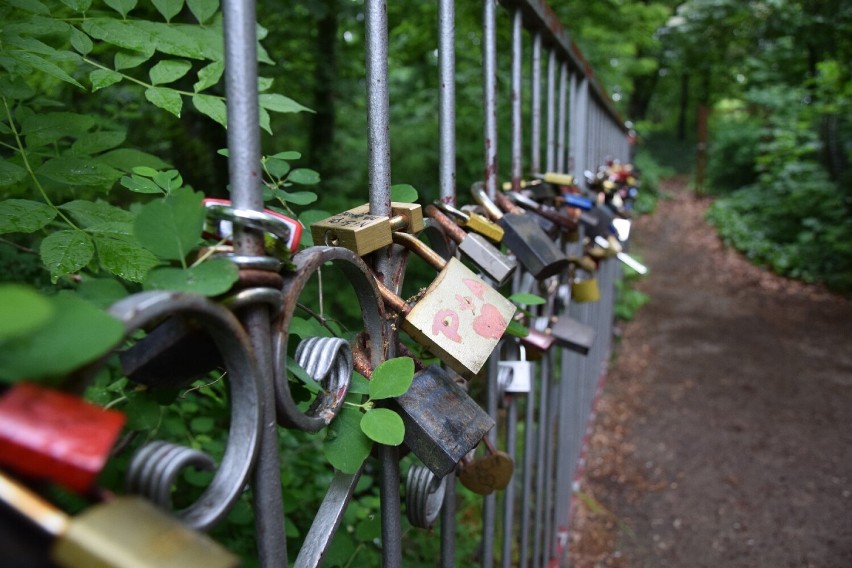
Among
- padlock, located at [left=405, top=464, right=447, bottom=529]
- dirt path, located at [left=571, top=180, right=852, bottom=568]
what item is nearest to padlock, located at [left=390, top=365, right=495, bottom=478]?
padlock, located at [left=405, top=464, right=447, bottom=529]

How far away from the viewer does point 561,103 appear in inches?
89.0

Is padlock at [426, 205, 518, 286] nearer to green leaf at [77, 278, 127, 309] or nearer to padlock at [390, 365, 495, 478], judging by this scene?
padlock at [390, 365, 495, 478]

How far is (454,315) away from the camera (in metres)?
0.92

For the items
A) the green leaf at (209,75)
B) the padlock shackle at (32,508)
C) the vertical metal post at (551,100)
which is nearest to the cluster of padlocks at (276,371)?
the padlock shackle at (32,508)

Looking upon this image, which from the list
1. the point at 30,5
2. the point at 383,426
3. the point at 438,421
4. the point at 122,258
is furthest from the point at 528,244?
the point at 30,5

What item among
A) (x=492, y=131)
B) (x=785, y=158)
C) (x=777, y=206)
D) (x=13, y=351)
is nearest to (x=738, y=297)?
(x=777, y=206)

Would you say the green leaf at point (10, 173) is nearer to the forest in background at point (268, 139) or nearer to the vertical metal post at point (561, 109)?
the forest in background at point (268, 139)

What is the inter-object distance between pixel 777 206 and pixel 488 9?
516 inches

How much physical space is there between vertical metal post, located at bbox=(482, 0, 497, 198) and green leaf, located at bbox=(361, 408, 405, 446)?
2.59 feet

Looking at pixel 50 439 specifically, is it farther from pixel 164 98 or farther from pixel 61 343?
pixel 164 98

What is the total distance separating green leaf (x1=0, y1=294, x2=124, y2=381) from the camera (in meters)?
0.39

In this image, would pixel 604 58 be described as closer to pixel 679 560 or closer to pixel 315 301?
pixel 315 301

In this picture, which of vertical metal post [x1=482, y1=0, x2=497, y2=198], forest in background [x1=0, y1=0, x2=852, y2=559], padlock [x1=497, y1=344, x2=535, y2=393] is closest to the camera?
forest in background [x1=0, y1=0, x2=852, y2=559]

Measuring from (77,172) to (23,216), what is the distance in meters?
0.15
